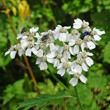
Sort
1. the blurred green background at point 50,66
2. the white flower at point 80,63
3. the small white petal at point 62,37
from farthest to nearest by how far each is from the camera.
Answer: the blurred green background at point 50,66 → the small white petal at point 62,37 → the white flower at point 80,63

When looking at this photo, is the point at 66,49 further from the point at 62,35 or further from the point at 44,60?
the point at 44,60

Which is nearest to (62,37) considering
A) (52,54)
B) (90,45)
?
Answer: (52,54)

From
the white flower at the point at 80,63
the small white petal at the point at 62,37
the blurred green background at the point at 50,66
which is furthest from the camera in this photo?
the blurred green background at the point at 50,66

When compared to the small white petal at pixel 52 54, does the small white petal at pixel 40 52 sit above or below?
above

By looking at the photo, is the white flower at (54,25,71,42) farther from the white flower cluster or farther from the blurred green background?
the blurred green background

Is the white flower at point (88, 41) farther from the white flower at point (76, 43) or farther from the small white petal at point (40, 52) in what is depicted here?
the small white petal at point (40, 52)

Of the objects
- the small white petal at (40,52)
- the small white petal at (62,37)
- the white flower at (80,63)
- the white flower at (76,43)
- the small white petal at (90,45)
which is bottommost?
the white flower at (80,63)

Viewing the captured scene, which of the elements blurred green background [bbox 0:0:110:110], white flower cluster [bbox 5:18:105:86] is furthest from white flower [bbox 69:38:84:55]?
blurred green background [bbox 0:0:110:110]

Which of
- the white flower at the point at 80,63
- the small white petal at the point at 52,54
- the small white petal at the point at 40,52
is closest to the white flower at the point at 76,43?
the white flower at the point at 80,63

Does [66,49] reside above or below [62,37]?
below

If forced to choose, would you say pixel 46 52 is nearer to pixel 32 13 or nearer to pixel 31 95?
pixel 31 95
